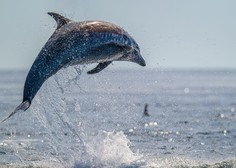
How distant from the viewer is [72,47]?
43.5ft

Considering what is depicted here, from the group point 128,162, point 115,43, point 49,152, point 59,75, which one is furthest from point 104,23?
point 49,152

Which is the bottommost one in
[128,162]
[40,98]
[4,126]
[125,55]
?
[4,126]

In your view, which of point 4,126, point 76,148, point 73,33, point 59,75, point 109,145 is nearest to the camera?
point 73,33

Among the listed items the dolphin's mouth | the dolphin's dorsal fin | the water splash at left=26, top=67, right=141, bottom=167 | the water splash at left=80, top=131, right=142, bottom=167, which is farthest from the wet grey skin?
the water splash at left=80, top=131, right=142, bottom=167

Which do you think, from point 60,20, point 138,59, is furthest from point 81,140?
point 60,20

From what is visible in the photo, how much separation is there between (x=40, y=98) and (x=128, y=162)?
3.02m

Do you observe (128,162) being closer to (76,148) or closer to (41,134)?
(76,148)

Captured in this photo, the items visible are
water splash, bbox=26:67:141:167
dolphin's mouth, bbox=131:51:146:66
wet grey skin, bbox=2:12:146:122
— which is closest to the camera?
wet grey skin, bbox=2:12:146:122

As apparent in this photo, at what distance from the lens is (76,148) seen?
21078 mm

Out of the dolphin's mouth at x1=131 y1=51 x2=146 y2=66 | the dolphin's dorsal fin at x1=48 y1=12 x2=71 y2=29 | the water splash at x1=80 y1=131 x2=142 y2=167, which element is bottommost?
the water splash at x1=80 y1=131 x2=142 y2=167

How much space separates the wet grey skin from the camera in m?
13.1

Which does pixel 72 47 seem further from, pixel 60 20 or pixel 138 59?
pixel 138 59

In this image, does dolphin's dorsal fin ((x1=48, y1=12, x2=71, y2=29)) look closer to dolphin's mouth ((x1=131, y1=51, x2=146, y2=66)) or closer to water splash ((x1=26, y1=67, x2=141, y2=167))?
water splash ((x1=26, y1=67, x2=141, y2=167))

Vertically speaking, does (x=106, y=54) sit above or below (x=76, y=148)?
above
